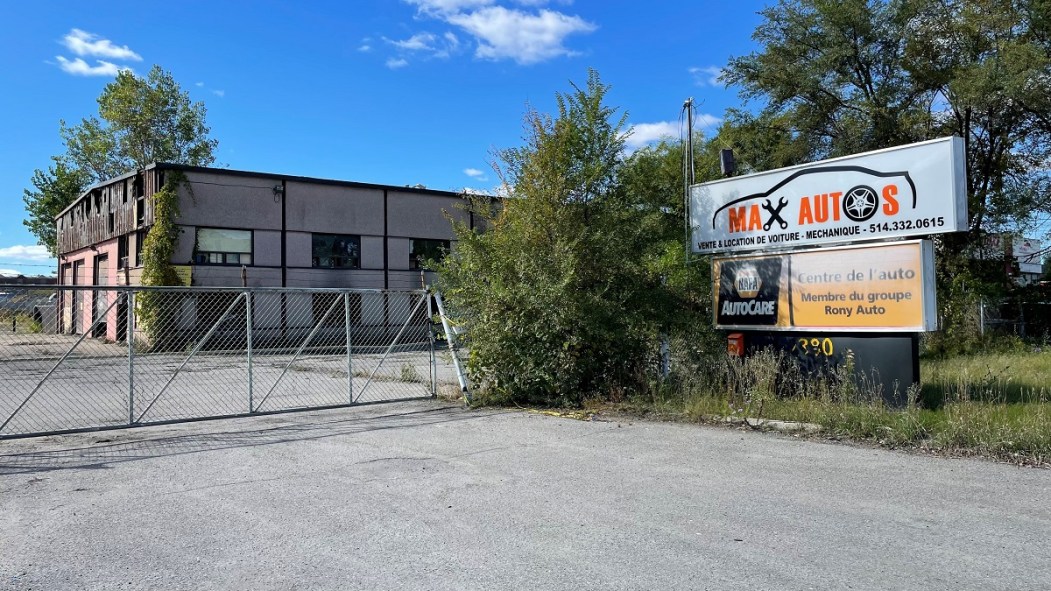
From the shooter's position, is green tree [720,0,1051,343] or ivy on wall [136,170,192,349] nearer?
green tree [720,0,1051,343]

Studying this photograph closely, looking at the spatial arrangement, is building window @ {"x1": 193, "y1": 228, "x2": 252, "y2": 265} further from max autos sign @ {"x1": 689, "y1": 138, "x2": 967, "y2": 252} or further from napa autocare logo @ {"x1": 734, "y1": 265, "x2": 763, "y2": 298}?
napa autocare logo @ {"x1": 734, "y1": 265, "x2": 763, "y2": 298}

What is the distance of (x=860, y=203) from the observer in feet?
33.4

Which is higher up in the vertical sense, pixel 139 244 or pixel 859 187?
pixel 139 244

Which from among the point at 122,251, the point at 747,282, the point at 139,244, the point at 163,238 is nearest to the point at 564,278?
the point at 747,282

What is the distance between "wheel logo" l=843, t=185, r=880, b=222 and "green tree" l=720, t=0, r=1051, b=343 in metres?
10.4

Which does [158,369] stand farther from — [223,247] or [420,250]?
[420,250]

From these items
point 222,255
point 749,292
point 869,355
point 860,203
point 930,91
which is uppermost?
point 930,91

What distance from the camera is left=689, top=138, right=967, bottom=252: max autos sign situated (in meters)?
9.43

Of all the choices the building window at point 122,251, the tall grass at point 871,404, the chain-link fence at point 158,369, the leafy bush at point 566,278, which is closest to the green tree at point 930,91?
the tall grass at point 871,404

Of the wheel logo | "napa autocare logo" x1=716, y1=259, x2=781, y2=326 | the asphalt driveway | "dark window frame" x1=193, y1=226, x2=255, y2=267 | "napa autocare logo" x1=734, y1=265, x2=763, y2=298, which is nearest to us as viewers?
the asphalt driveway

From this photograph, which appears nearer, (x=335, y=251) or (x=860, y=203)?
(x=860, y=203)

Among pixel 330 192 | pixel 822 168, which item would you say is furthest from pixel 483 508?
pixel 330 192

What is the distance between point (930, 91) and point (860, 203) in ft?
43.5

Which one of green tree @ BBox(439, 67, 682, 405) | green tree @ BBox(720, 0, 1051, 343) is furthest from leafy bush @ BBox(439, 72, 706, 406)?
green tree @ BBox(720, 0, 1051, 343)
